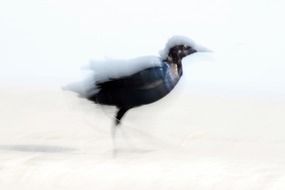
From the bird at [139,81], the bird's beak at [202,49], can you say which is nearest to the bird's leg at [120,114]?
the bird at [139,81]

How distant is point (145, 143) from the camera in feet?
3.30

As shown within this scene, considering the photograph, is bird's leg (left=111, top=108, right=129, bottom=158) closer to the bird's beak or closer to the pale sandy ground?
the pale sandy ground

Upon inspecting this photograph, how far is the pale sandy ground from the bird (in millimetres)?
26

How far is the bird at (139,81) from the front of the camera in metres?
0.87

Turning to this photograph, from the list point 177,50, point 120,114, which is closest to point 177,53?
point 177,50

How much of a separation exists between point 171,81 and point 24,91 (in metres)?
0.31

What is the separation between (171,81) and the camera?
88 centimetres

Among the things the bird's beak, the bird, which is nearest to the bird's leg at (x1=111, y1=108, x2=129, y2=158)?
the bird

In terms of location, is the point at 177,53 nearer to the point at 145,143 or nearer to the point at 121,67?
the point at 121,67

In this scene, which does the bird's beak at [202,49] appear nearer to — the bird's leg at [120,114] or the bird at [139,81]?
the bird at [139,81]

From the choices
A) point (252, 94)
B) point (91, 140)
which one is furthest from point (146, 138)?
point (252, 94)

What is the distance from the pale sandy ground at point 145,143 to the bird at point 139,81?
26 millimetres

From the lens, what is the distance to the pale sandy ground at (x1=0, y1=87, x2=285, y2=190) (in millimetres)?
858

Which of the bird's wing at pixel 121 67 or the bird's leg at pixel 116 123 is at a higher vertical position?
the bird's wing at pixel 121 67
